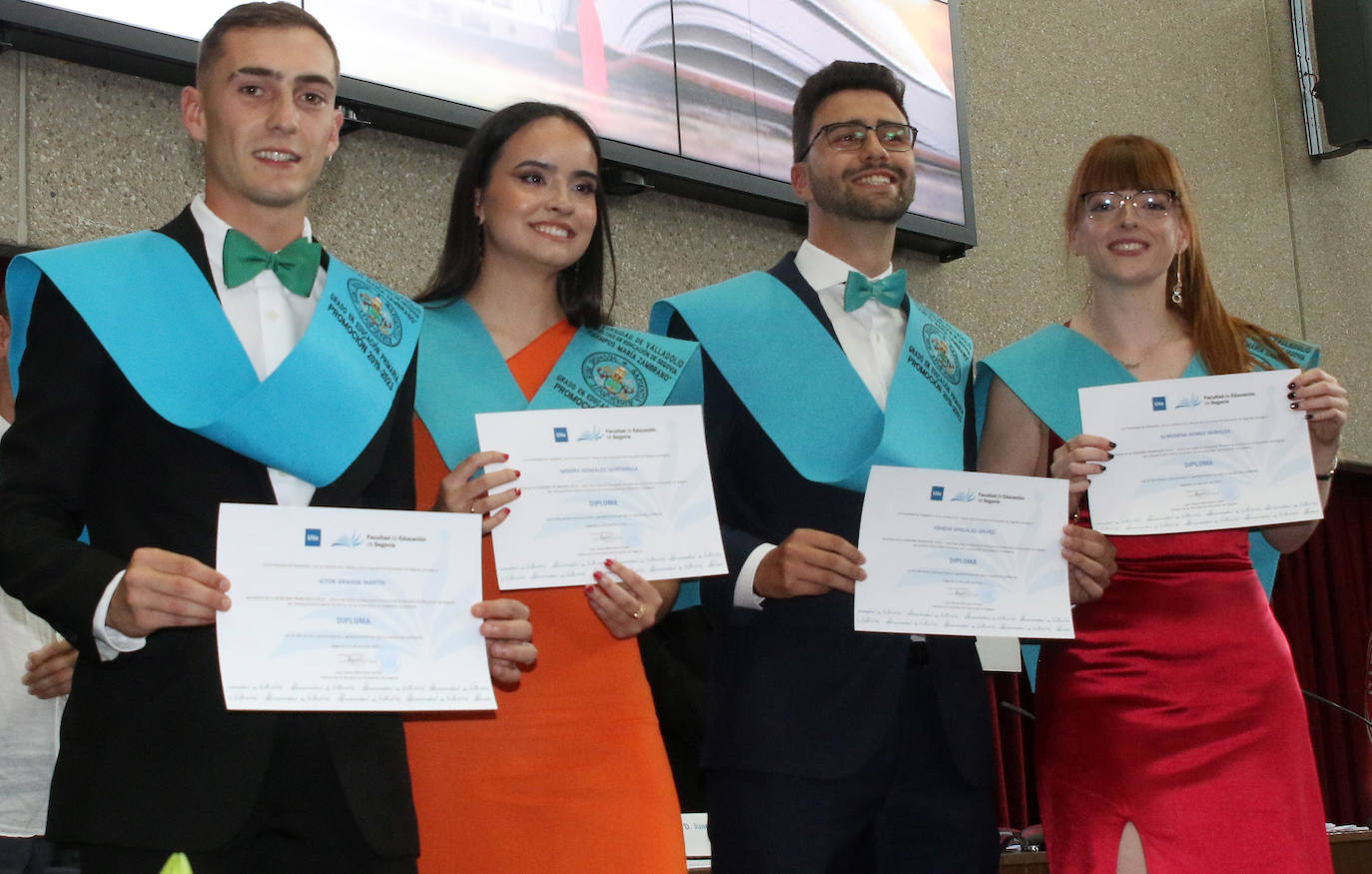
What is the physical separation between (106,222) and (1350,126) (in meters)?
5.86

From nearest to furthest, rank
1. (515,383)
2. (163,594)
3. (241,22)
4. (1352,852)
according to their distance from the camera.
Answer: (163,594) < (241,22) < (515,383) < (1352,852)

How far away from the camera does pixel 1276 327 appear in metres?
6.83

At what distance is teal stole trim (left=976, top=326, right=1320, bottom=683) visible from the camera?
7.94ft

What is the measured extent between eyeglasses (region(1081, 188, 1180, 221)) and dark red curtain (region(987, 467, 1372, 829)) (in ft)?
14.9

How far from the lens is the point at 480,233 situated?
237 centimetres

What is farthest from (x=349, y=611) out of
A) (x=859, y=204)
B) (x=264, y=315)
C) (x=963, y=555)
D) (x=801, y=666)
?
(x=859, y=204)

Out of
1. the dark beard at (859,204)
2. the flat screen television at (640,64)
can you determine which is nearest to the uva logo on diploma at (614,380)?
the dark beard at (859,204)

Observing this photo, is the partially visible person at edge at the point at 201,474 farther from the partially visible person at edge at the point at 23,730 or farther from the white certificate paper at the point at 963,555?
the partially visible person at edge at the point at 23,730

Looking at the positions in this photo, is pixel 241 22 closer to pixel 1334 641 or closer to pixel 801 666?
pixel 801 666

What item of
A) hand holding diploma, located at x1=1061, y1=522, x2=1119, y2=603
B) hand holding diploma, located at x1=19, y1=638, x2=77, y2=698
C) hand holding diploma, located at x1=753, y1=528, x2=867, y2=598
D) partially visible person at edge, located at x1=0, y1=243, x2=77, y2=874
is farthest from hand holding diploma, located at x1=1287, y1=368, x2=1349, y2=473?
partially visible person at edge, located at x1=0, y1=243, x2=77, y2=874

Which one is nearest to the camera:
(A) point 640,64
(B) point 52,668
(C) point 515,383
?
(C) point 515,383

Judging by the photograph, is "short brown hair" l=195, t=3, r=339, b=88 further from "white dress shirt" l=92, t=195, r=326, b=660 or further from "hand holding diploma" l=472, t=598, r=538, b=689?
"hand holding diploma" l=472, t=598, r=538, b=689

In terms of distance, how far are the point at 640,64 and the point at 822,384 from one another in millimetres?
2238

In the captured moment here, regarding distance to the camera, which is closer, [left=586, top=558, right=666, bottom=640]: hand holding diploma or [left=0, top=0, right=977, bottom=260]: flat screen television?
[left=586, top=558, right=666, bottom=640]: hand holding diploma
